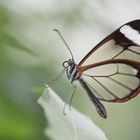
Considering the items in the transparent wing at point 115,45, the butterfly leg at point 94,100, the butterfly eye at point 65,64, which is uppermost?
the butterfly eye at point 65,64

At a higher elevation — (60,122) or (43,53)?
(43,53)

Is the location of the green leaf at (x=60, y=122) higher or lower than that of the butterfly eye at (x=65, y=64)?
lower

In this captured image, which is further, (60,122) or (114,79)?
(114,79)

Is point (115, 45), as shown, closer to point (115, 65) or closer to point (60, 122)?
point (115, 65)

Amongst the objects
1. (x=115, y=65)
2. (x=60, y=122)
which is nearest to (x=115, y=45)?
(x=115, y=65)

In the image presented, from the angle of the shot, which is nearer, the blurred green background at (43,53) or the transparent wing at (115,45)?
the blurred green background at (43,53)

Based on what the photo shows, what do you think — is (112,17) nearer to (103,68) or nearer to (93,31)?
(93,31)

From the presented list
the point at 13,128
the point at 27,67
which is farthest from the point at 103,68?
the point at 13,128
